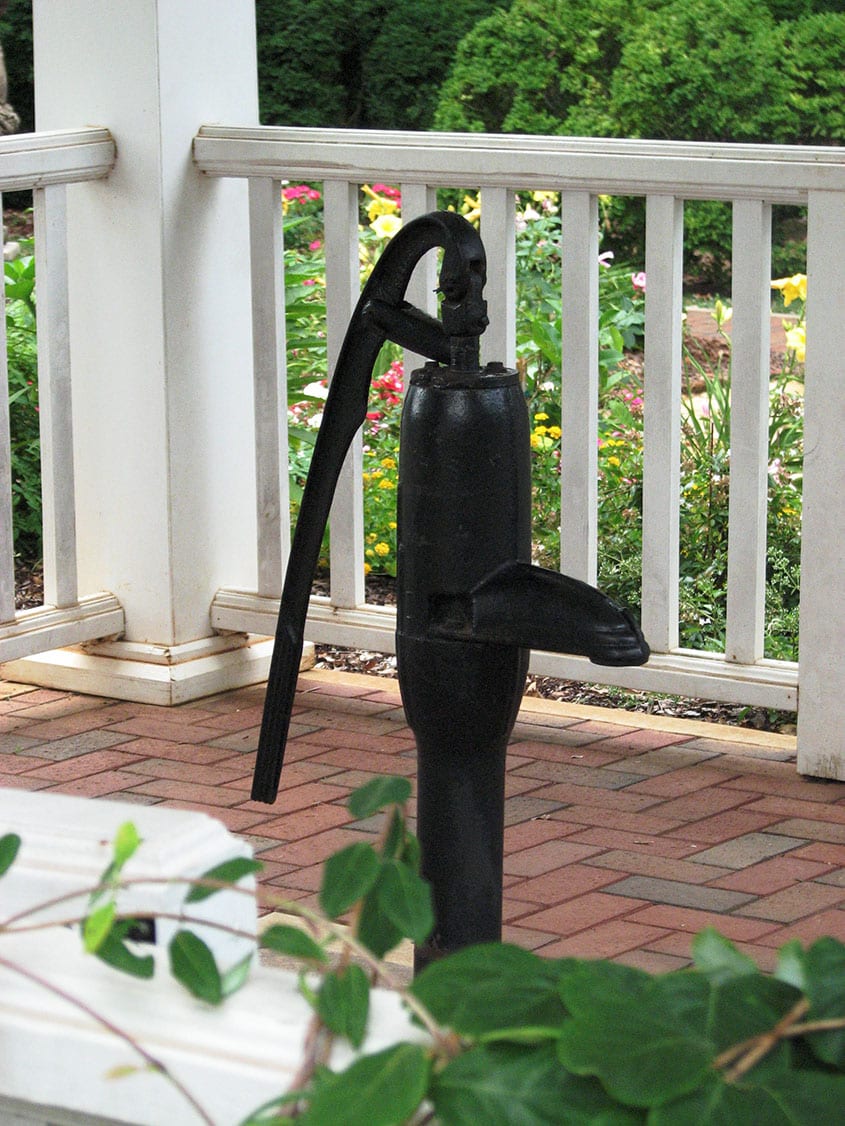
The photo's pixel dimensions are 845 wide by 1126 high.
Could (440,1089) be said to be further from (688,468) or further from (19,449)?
(19,449)

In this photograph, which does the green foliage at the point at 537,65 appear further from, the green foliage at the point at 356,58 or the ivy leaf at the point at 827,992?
the ivy leaf at the point at 827,992

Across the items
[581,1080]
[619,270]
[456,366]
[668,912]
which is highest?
[619,270]

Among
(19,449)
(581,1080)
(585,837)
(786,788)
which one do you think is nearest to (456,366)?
(581,1080)

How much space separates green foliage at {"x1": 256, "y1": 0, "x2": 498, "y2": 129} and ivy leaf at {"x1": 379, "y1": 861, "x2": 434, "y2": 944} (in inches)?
423

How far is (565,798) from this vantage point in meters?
3.54

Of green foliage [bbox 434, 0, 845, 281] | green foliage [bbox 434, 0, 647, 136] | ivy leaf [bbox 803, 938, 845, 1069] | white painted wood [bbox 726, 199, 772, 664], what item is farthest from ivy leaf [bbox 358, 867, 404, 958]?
green foliage [bbox 434, 0, 647, 136]

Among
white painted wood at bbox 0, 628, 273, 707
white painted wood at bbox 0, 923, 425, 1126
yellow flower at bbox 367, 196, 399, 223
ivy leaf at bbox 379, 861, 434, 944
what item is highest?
yellow flower at bbox 367, 196, 399, 223

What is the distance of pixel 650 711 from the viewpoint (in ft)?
14.2

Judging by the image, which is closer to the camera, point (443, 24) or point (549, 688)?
point (549, 688)

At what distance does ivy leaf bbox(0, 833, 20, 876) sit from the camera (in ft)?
3.57

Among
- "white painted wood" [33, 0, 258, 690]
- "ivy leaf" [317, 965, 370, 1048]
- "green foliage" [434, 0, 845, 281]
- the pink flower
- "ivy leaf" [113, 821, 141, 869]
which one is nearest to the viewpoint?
"ivy leaf" [317, 965, 370, 1048]

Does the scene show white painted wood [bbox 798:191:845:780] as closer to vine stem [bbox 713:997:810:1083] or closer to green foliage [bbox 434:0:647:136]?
vine stem [bbox 713:997:810:1083]

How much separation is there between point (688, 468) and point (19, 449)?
2010mm

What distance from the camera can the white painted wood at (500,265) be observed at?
3824 millimetres
